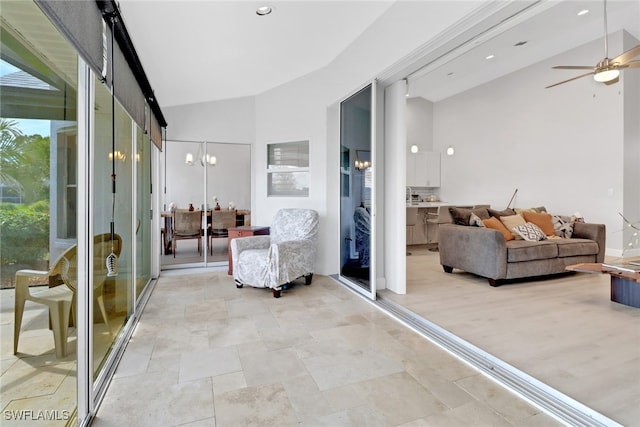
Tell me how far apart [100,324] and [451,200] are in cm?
815

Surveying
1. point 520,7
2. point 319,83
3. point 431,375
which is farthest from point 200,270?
point 520,7

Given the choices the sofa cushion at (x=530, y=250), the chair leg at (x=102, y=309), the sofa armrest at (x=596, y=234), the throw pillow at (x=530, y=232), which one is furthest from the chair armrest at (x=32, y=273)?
the sofa armrest at (x=596, y=234)

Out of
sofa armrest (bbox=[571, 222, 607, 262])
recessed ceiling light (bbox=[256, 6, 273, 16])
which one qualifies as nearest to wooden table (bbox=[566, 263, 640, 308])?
sofa armrest (bbox=[571, 222, 607, 262])

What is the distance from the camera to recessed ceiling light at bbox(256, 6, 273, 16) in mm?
2751

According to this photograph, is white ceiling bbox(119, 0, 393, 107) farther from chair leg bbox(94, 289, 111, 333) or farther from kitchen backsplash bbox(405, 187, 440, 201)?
kitchen backsplash bbox(405, 187, 440, 201)

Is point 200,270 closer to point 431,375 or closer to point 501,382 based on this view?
point 431,375

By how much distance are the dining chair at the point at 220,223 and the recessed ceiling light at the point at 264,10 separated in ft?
11.7

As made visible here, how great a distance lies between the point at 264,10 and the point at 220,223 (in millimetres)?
3739

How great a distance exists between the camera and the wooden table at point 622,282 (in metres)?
2.99

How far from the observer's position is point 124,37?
1.99m

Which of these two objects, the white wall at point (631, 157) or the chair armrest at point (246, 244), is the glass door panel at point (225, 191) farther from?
the white wall at point (631, 157)

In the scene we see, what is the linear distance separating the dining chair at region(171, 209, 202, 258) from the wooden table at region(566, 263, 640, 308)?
5301 millimetres

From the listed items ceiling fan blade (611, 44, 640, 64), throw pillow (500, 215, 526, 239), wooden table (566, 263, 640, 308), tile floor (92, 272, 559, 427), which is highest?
ceiling fan blade (611, 44, 640, 64)

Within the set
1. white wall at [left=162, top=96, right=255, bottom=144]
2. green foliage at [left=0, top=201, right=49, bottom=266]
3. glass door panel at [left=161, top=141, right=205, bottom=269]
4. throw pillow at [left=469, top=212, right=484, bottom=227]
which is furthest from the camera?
glass door panel at [left=161, top=141, right=205, bottom=269]
